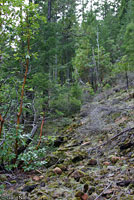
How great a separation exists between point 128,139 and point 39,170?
2.15 metres

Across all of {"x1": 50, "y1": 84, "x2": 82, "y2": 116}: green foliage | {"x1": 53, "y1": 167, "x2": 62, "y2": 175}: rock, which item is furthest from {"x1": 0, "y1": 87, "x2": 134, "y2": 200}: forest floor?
{"x1": 50, "y1": 84, "x2": 82, "y2": 116}: green foliage

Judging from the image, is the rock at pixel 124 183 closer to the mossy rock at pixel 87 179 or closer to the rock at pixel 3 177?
the mossy rock at pixel 87 179

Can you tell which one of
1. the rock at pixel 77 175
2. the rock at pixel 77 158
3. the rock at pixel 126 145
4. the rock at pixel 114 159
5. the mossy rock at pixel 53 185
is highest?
the rock at pixel 126 145

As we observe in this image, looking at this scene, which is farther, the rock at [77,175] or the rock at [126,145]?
the rock at [126,145]

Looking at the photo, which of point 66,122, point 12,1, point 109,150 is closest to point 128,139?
point 109,150

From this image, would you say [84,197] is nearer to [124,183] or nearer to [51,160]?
[124,183]

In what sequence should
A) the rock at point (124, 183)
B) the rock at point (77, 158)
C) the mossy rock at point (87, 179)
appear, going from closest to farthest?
the rock at point (124, 183) → the mossy rock at point (87, 179) → the rock at point (77, 158)

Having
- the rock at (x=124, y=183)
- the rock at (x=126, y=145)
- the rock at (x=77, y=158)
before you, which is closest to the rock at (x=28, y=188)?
the rock at (x=77, y=158)

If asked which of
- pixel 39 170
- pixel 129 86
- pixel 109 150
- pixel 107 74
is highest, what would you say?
pixel 107 74

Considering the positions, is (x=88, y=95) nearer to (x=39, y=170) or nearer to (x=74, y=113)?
(x=74, y=113)

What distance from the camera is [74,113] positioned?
36.2 ft

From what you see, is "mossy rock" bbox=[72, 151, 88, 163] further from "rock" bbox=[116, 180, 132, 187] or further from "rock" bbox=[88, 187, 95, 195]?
"rock" bbox=[116, 180, 132, 187]

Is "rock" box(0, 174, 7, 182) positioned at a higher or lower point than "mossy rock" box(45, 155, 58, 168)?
higher

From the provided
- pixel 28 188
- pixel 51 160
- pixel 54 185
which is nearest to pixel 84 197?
pixel 54 185
